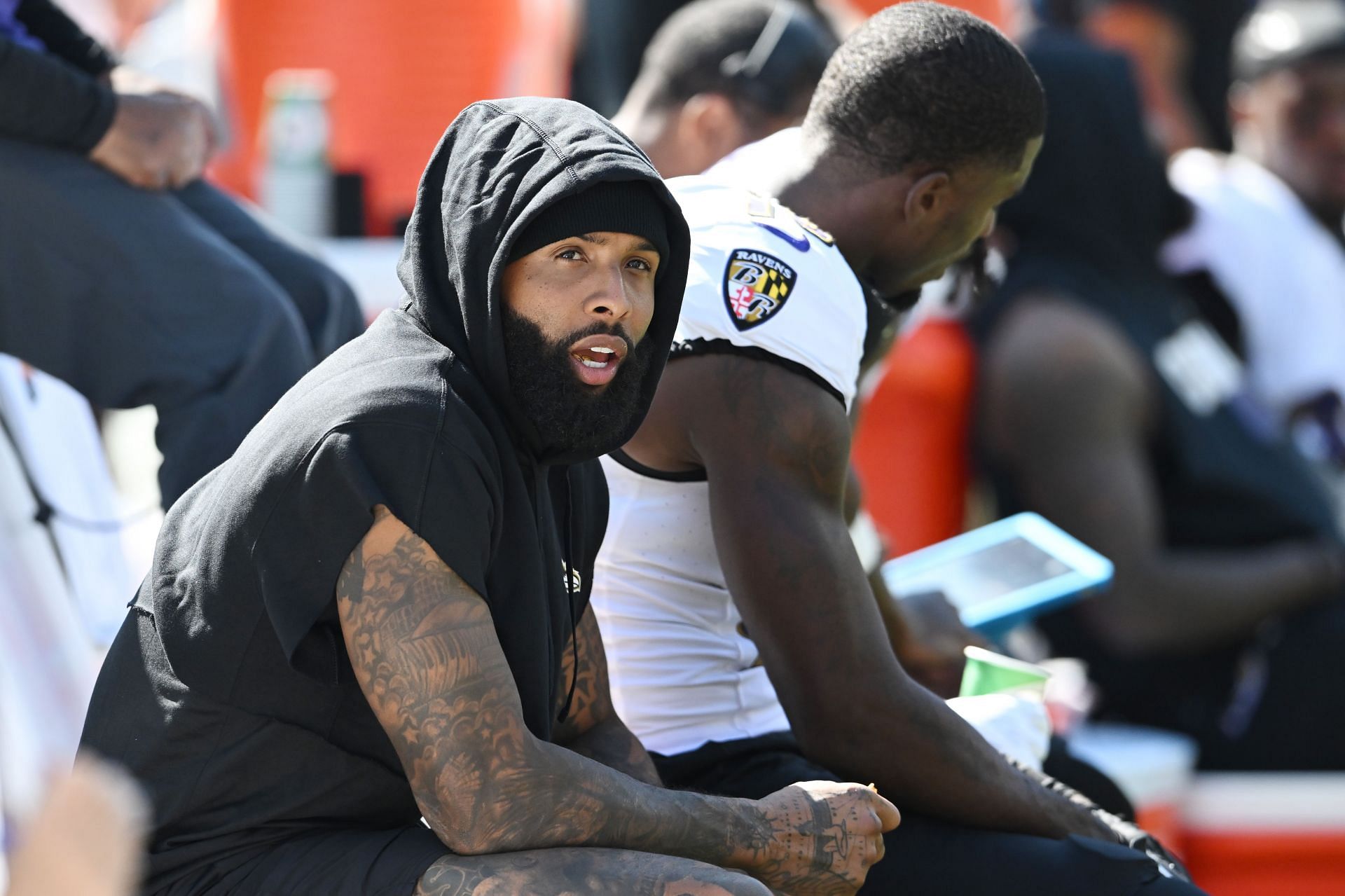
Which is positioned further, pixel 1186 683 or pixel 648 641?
pixel 1186 683

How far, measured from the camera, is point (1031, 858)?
9.02ft

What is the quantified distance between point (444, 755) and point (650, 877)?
29cm

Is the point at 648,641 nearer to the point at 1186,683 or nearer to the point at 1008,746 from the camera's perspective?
the point at 1008,746

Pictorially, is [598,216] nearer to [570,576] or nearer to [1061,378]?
[570,576]

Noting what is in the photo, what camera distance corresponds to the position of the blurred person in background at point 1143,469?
16.7 ft

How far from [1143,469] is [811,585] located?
8.94 ft

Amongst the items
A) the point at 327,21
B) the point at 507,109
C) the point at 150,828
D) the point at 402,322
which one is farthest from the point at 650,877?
the point at 327,21

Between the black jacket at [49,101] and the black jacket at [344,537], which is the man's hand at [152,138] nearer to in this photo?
the black jacket at [49,101]

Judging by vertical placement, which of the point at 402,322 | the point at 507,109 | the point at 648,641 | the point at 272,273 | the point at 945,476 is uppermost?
the point at 507,109

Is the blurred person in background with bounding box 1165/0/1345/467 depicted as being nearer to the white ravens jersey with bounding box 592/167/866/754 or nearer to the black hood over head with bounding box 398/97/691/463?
the white ravens jersey with bounding box 592/167/866/754

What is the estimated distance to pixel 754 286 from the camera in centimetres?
278

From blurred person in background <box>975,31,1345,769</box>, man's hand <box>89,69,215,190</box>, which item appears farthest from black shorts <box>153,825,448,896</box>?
blurred person in background <box>975,31,1345,769</box>

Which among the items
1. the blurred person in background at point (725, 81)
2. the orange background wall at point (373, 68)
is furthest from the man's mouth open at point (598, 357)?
the orange background wall at point (373, 68)

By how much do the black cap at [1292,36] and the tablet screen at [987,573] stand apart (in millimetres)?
3124
